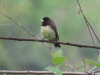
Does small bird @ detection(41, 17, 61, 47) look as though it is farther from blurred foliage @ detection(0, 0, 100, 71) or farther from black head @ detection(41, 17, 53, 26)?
blurred foliage @ detection(0, 0, 100, 71)

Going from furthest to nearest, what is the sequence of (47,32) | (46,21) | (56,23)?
(56,23)
(46,21)
(47,32)

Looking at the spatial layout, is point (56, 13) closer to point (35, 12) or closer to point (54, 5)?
point (54, 5)

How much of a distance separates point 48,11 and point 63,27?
2.12ft

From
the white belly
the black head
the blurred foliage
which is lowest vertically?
the white belly

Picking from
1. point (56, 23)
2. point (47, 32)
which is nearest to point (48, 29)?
point (47, 32)

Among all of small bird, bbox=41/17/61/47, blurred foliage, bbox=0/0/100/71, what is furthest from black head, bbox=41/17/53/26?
blurred foliage, bbox=0/0/100/71

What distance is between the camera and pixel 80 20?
508cm

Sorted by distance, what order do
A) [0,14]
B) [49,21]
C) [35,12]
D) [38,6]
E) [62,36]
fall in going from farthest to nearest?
[38,6] < [35,12] < [62,36] < [49,21] < [0,14]

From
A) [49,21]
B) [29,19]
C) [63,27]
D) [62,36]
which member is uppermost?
[29,19]

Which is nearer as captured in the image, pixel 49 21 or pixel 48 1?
pixel 49 21

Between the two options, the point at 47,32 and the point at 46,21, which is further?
the point at 46,21

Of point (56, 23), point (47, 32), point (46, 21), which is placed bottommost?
point (47, 32)

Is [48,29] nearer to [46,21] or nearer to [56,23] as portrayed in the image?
[46,21]

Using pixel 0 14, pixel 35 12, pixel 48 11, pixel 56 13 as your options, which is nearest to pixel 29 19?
pixel 35 12
